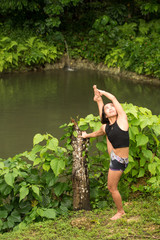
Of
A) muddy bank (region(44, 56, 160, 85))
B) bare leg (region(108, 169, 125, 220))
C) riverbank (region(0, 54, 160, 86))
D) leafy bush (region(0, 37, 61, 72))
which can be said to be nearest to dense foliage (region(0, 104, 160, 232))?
bare leg (region(108, 169, 125, 220))

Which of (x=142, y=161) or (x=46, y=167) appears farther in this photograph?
(x=142, y=161)

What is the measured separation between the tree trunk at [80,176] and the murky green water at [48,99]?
312 cm

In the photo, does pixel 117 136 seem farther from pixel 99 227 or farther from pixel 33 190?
pixel 33 190

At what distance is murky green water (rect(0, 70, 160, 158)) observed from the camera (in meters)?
8.97

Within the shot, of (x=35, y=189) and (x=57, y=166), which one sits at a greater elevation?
(x=57, y=166)

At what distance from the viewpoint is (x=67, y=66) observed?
54.3 ft

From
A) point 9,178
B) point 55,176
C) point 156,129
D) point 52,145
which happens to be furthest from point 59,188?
point 156,129

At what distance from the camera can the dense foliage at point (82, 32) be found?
14.9 m

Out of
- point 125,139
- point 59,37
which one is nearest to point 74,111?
point 125,139

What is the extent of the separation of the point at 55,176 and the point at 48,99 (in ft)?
23.3

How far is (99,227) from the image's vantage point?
435 centimetres

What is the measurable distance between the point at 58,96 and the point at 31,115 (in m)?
2.03

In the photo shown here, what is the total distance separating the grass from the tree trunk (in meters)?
0.13

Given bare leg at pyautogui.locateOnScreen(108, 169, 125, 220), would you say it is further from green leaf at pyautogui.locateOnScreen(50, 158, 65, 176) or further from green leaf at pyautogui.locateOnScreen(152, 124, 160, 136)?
green leaf at pyautogui.locateOnScreen(152, 124, 160, 136)
